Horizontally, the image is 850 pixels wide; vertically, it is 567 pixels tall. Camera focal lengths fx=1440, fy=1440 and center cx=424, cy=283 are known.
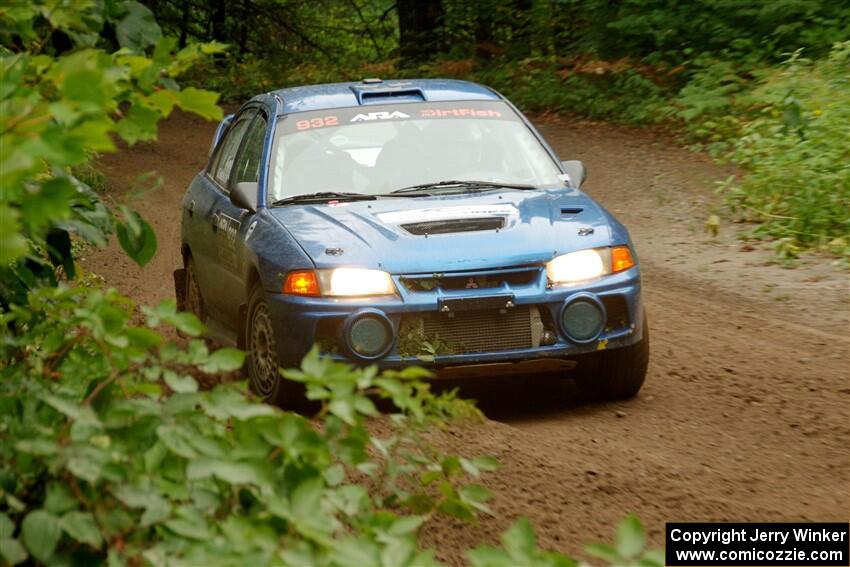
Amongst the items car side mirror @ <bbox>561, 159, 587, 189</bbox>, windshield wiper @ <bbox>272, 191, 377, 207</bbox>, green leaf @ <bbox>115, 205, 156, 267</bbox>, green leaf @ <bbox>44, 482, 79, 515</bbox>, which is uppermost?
green leaf @ <bbox>115, 205, 156, 267</bbox>

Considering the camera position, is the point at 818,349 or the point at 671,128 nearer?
the point at 818,349

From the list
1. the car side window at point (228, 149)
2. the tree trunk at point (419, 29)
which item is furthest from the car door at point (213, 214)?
the tree trunk at point (419, 29)

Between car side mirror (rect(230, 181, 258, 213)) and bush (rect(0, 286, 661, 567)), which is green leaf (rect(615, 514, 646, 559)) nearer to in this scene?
bush (rect(0, 286, 661, 567))

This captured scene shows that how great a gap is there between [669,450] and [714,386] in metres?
1.46

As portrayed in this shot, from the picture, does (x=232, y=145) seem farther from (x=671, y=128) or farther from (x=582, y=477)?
(x=671, y=128)

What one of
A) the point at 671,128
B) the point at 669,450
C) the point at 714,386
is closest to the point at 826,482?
the point at 669,450

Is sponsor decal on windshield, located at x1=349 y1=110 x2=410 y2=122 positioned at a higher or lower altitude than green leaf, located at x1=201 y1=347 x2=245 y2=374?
lower

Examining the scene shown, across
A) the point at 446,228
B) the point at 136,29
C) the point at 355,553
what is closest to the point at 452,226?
the point at 446,228

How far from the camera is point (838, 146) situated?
13.5 m

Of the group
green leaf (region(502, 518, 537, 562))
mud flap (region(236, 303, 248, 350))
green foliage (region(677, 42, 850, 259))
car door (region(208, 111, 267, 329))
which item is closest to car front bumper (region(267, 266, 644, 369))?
mud flap (region(236, 303, 248, 350))

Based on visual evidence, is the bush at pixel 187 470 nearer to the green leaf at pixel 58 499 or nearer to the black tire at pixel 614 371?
the green leaf at pixel 58 499

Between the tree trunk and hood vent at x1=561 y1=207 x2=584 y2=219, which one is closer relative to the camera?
hood vent at x1=561 y1=207 x2=584 y2=219

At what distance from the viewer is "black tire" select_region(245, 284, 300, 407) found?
7.32 meters

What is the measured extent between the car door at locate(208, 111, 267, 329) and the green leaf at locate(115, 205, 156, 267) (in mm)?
3579
